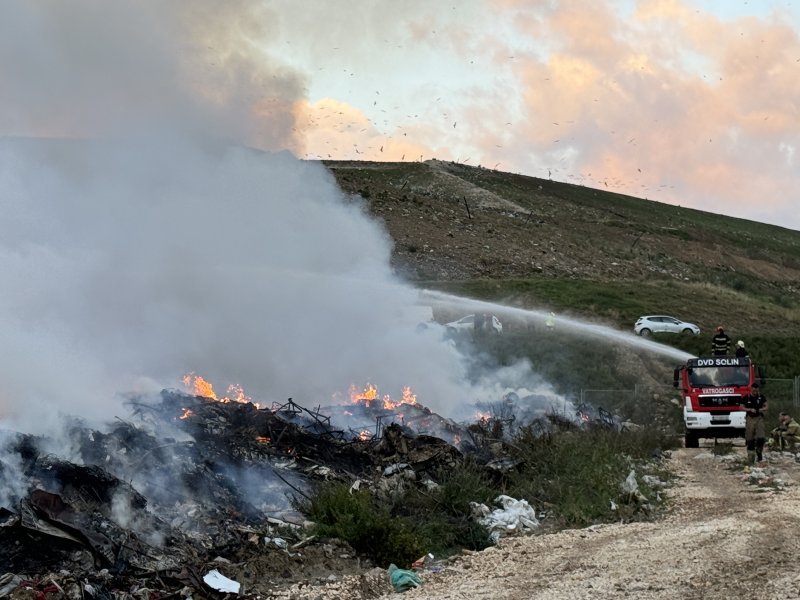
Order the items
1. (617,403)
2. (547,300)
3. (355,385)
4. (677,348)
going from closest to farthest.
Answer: (355,385) → (617,403) → (677,348) → (547,300)

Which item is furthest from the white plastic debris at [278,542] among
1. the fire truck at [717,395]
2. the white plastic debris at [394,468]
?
the fire truck at [717,395]

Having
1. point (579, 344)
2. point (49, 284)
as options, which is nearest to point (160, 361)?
point (49, 284)

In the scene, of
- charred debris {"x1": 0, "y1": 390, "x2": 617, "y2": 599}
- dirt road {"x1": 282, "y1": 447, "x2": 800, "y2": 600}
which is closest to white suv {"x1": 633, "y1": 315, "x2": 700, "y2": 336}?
charred debris {"x1": 0, "y1": 390, "x2": 617, "y2": 599}

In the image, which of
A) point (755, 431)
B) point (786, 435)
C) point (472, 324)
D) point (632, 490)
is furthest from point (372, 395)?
point (472, 324)

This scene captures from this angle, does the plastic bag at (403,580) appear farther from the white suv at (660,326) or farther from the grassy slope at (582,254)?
the white suv at (660,326)

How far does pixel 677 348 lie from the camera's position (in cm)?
Answer: 3853

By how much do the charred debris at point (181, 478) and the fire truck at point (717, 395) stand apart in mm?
6697

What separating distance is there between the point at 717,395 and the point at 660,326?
19.3 meters

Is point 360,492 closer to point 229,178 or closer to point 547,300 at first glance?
point 229,178

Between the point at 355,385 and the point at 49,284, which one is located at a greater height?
the point at 49,284

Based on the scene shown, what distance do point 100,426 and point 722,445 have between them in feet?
54.0

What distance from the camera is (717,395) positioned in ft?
76.5

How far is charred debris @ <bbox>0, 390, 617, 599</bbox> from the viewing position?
32.9 feet

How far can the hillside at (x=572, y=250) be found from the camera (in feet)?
160
